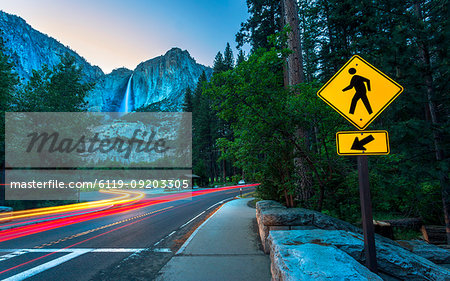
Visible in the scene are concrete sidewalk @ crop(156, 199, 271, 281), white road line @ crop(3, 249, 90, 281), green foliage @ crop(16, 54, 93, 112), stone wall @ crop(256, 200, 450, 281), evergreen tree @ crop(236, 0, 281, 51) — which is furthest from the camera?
green foliage @ crop(16, 54, 93, 112)

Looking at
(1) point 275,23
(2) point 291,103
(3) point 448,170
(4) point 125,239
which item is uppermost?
(1) point 275,23

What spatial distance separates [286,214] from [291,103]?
8.98ft

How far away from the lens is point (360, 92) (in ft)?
9.92

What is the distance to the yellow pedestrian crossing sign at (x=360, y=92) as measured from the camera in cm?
291

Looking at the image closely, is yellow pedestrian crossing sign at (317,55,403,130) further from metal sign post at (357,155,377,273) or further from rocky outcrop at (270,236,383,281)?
rocky outcrop at (270,236,383,281)

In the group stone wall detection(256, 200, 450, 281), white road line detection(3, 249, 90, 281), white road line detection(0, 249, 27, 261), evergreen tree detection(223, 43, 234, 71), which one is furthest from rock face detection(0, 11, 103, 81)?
stone wall detection(256, 200, 450, 281)

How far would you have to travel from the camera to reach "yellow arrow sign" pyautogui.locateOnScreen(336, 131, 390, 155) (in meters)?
2.78

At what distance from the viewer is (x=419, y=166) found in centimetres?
529

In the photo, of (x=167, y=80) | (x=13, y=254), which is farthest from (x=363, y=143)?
(x=167, y=80)

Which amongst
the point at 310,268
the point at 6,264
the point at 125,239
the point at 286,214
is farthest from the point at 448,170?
the point at 6,264

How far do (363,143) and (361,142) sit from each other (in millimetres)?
29

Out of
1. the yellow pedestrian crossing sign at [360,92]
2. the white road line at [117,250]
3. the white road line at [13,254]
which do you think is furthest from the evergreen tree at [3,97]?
the yellow pedestrian crossing sign at [360,92]

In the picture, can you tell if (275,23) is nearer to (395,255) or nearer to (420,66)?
(420,66)

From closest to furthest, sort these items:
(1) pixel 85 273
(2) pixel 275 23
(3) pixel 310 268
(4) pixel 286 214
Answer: (3) pixel 310 268, (1) pixel 85 273, (4) pixel 286 214, (2) pixel 275 23
